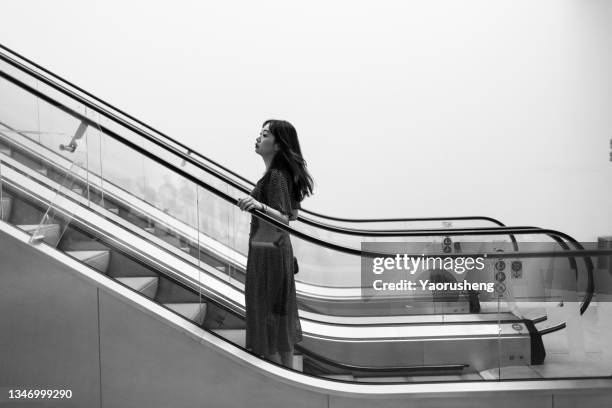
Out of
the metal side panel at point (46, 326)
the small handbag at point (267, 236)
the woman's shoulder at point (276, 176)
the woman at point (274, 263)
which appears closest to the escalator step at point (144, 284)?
the metal side panel at point (46, 326)

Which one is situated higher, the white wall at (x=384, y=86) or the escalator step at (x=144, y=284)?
the white wall at (x=384, y=86)

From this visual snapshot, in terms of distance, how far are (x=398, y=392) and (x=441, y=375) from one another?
0.33 m

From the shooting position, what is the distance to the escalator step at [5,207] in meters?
2.62

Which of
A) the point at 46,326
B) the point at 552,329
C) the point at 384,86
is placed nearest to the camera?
the point at 46,326

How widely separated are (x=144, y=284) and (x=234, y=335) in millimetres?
594

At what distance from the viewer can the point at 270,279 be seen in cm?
276

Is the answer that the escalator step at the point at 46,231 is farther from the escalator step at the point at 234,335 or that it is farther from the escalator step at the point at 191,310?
the escalator step at the point at 234,335

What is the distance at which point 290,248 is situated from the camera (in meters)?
2.81

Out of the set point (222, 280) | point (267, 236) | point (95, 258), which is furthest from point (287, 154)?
point (95, 258)

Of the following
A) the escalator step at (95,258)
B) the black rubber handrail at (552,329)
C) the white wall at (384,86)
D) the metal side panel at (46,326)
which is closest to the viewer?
the metal side panel at (46,326)

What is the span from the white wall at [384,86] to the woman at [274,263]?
4.22m

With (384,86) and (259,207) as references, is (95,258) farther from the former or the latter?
(384,86)

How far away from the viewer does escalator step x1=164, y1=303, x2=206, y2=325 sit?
275cm

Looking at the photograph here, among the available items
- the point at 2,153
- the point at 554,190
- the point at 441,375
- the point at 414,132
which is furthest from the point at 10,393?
the point at 554,190
